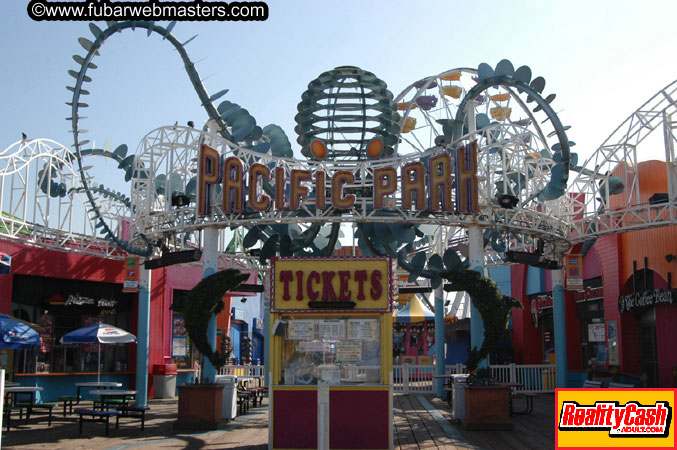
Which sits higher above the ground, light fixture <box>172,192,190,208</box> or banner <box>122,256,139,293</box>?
light fixture <box>172,192,190,208</box>

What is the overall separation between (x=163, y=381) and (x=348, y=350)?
15833mm

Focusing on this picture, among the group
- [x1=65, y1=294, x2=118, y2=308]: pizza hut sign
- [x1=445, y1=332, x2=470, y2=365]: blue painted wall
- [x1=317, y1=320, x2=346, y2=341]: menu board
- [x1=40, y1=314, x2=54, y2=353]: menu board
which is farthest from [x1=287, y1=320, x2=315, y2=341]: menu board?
[x1=445, y1=332, x2=470, y2=365]: blue painted wall

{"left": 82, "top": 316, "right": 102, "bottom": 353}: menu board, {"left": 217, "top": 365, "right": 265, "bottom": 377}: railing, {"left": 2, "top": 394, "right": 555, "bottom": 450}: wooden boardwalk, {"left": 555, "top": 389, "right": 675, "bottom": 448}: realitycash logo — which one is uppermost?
{"left": 82, "top": 316, "right": 102, "bottom": 353}: menu board

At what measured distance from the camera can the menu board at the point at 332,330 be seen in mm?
13523

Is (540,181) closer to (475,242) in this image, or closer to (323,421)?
(475,242)

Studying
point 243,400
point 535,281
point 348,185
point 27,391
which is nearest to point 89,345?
point 27,391

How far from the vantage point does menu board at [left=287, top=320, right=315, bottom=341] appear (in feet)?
44.4

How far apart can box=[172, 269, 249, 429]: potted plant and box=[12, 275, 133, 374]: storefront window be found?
23.9 ft

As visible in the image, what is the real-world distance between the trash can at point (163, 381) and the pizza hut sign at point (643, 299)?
54.1 feet

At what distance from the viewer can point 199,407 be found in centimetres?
1755

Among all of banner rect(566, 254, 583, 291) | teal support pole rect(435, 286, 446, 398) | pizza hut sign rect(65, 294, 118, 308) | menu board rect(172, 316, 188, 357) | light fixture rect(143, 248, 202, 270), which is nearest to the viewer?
light fixture rect(143, 248, 202, 270)

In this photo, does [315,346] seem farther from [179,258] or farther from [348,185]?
[179,258]

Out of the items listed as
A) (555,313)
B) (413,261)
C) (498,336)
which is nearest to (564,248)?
(555,313)

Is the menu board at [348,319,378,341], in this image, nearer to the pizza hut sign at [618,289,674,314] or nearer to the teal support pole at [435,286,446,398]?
the pizza hut sign at [618,289,674,314]
